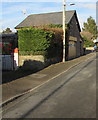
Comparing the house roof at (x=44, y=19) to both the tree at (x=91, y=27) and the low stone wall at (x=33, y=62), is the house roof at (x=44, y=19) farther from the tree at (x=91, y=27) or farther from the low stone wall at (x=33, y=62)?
the tree at (x=91, y=27)

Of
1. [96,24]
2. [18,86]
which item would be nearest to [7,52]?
[18,86]

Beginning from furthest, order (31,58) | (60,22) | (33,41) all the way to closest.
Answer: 1. (60,22)
2. (33,41)
3. (31,58)

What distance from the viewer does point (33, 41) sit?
17.1m

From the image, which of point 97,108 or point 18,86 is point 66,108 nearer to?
point 97,108

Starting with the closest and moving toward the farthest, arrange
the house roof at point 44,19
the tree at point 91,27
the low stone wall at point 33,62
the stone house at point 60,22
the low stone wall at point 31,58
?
1. the low stone wall at point 33,62
2. the low stone wall at point 31,58
3. the stone house at point 60,22
4. the house roof at point 44,19
5. the tree at point 91,27

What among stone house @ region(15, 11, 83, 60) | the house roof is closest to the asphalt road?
stone house @ region(15, 11, 83, 60)

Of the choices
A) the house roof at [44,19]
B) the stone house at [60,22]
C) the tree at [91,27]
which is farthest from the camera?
the tree at [91,27]

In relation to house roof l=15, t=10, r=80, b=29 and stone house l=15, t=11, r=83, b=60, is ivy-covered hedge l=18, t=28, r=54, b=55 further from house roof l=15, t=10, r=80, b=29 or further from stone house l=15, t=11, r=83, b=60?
house roof l=15, t=10, r=80, b=29

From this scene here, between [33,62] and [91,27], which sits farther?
[91,27]

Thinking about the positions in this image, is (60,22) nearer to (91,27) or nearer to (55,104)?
(55,104)

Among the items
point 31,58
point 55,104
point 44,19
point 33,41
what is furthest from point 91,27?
point 55,104

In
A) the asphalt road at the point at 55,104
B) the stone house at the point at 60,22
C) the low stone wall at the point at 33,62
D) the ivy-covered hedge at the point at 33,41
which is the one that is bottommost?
the asphalt road at the point at 55,104

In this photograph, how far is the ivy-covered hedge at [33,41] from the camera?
16.9m

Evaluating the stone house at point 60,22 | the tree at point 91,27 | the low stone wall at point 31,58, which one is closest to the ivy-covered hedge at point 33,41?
the low stone wall at point 31,58
